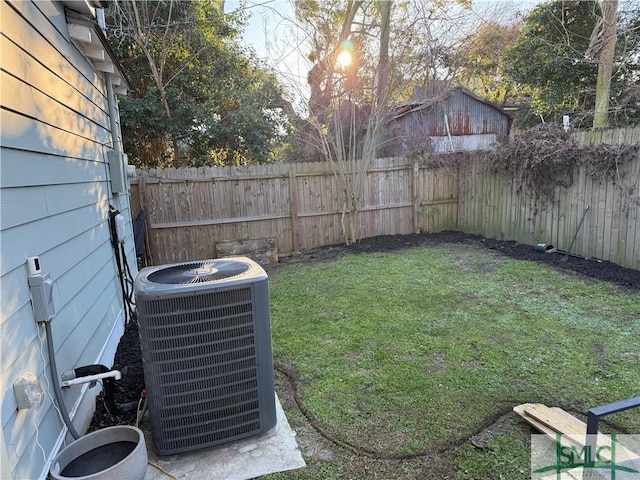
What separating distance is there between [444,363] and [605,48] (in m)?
8.34

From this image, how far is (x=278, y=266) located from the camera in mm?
6430

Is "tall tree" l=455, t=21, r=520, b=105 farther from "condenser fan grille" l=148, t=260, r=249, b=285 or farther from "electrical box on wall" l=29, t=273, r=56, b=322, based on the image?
"electrical box on wall" l=29, t=273, r=56, b=322

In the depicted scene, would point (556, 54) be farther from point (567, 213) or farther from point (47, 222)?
point (47, 222)

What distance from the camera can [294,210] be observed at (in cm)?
699

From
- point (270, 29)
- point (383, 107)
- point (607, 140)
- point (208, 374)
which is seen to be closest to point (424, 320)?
point (208, 374)

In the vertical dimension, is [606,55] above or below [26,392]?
above

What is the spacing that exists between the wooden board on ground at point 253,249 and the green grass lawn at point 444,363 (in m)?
1.72

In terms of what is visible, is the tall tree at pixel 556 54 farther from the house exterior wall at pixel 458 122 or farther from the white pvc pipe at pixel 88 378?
the white pvc pipe at pixel 88 378

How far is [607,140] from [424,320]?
399cm

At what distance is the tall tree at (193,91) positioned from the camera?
780 centimetres

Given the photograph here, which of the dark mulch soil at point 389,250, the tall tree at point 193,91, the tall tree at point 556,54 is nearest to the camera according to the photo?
the dark mulch soil at point 389,250

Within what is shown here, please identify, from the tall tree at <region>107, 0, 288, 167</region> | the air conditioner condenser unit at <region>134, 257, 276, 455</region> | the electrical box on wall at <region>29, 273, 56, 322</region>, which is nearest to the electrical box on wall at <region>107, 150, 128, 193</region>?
the air conditioner condenser unit at <region>134, 257, 276, 455</region>

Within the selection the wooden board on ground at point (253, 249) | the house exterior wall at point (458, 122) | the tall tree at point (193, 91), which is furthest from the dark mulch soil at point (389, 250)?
the house exterior wall at point (458, 122)

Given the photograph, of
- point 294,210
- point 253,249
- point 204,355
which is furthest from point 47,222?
point 294,210
